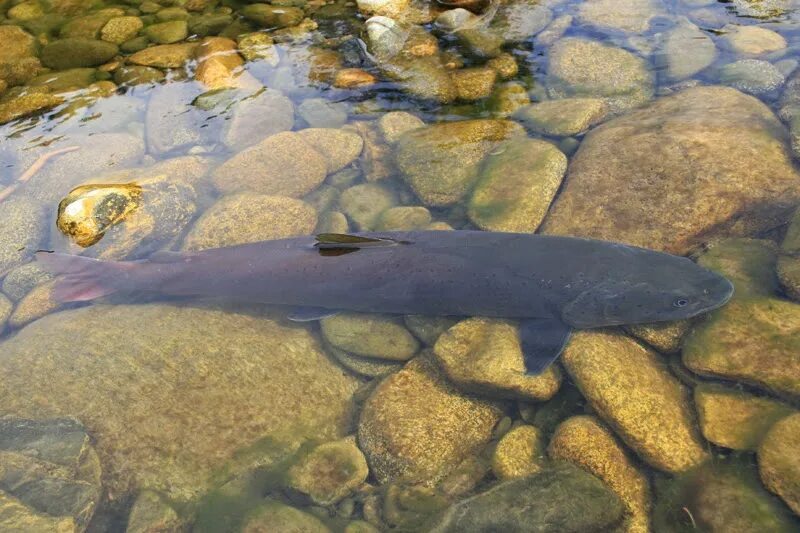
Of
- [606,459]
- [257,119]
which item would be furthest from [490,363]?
[257,119]

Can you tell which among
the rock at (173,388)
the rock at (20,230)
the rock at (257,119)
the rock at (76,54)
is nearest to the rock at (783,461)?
the rock at (173,388)

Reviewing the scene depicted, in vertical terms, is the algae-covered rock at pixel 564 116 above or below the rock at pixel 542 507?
above

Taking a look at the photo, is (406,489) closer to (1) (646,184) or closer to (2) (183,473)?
(2) (183,473)

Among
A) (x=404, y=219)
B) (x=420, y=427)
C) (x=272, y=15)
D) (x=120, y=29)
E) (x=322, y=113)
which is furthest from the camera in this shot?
(x=272, y=15)

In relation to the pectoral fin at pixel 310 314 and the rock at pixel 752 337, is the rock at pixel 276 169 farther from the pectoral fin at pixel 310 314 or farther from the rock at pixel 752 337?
the rock at pixel 752 337

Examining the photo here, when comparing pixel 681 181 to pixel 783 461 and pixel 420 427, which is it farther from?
pixel 420 427
